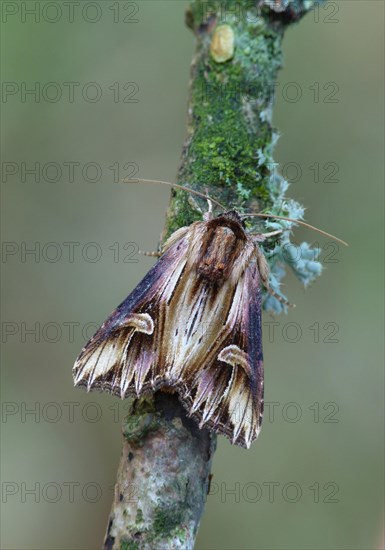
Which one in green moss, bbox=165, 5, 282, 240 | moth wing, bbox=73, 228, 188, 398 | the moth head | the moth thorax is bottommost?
moth wing, bbox=73, 228, 188, 398

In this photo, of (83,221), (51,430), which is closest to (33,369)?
(51,430)

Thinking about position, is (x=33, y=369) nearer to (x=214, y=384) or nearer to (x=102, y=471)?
(x=102, y=471)

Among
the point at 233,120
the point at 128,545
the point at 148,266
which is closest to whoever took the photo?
the point at 128,545

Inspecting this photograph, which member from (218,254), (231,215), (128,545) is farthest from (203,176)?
(128,545)

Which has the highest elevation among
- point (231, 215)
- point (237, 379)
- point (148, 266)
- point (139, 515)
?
point (231, 215)

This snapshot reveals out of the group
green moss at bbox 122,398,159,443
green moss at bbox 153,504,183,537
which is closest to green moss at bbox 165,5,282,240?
green moss at bbox 122,398,159,443

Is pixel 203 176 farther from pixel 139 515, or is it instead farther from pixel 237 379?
pixel 139 515

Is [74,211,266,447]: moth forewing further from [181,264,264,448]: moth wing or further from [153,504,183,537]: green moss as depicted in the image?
[153,504,183,537]: green moss
